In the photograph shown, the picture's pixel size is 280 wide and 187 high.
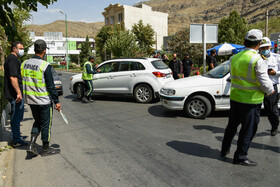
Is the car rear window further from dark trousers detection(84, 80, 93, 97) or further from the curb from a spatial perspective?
the curb

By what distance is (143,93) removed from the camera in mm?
9656

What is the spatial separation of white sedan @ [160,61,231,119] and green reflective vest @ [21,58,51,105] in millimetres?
3747

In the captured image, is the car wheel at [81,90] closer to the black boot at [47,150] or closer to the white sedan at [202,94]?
the white sedan at [202,94]

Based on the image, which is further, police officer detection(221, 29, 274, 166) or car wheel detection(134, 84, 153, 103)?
car wheel detection(134, 84, 153, 103)

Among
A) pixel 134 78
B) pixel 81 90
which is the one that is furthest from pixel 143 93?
pixel 81 90

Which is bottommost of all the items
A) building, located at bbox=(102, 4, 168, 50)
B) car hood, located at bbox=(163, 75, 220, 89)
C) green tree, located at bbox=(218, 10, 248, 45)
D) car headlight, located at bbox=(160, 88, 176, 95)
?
car headlight, located at bbox=(160, 88, 176, 95)

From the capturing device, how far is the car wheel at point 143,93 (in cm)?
955

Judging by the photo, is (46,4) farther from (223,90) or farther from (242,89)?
(223,90)

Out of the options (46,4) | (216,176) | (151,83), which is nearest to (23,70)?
(46,4)

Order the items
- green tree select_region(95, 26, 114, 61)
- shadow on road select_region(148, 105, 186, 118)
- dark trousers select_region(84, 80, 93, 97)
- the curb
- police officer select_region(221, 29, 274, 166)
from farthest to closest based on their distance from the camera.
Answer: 1. green tree select_region(95, 26, 114, 61)
2. dark trousers select_region(84, 80, 93, 97)
3. shadow on road select_region(148, 105, 186, 118)
4. the curb
5. police officer select_region(221, 29, 274, 166)

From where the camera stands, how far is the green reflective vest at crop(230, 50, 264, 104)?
3.69m

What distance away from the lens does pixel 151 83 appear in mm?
9430

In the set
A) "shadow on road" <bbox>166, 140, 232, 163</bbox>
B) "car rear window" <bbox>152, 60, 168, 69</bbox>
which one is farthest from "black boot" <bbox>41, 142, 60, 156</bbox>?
"car rear window" <bbox>152, 60, 168, 69</bbox>

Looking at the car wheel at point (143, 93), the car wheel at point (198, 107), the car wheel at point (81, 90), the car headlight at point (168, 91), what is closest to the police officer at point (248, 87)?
the car wheel at point (198, 107)
